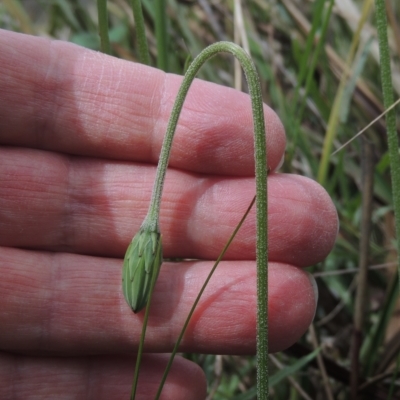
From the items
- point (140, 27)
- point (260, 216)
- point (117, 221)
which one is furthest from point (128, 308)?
point (140, 27)

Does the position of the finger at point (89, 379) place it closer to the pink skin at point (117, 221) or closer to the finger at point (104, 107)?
the pink skin at point (117, 221)

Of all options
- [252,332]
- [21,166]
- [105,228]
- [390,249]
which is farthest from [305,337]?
[21,166]

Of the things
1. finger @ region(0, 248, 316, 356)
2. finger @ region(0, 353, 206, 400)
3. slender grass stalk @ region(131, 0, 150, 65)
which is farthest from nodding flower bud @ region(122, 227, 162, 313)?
slender grass stalk @ region(131, 0, 150, 65)

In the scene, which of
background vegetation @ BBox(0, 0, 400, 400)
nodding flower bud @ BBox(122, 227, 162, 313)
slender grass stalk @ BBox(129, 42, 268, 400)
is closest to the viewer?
slender grass stalk @ BBox(129, 42, 268, 400)

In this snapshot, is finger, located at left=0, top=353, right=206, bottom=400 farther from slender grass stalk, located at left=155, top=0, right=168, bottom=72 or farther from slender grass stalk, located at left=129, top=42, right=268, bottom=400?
A: slender grass stalk, located at left=155, top=0, right=168, bottom=72

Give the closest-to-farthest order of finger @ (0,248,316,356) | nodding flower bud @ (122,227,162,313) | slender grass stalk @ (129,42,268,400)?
slender grass stalk @ (129,42,268,400)
nodding flower bud @ (122,227,162,313)
finger @ (0,248,316,356)

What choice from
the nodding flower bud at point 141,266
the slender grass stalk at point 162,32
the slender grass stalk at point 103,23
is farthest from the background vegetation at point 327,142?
the nodding flower bud at point 141,266

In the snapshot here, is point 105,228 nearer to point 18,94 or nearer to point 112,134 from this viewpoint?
point 112,134
